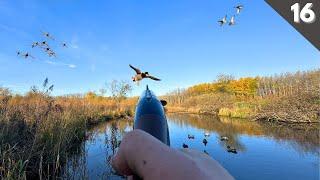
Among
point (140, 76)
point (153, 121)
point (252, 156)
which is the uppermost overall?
point (140, 76)

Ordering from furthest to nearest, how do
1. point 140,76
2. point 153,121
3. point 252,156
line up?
point 252,156
point 153,121
point 140,76


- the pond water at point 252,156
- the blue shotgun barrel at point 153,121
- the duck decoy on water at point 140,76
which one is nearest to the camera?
the duck decoy on water at point 140,76

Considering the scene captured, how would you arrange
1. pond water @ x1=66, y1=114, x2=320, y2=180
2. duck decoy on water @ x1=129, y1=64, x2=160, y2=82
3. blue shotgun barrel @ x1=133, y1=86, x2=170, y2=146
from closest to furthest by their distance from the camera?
duck decoy on water @ x1=129, y1=64, x2=160, y2=82
blue shotgun barrel @ x1=133, y1=86, x2=170, y2=146
pond water @ x1=66, y1=114, x2=320, y2=180

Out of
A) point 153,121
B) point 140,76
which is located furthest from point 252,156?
point 140,76

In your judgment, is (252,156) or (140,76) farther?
(252,156)

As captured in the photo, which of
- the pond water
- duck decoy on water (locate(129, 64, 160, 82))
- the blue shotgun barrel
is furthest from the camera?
the pond water

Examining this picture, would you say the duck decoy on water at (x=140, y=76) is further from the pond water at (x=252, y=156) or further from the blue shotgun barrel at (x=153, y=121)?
the pond water at (x=252, y=156)

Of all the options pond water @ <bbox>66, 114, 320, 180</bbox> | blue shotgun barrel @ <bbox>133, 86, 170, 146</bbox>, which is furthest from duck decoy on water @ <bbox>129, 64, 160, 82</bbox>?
pond water @ <bbox>66, 114, 320, 180</bbox>

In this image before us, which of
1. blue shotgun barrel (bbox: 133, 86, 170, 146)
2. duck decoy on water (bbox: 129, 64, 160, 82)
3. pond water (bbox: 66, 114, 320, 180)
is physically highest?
duck decoy on water (bbox: 129, 64, 160, 82)

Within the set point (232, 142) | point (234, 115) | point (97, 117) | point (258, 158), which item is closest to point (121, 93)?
point (234, 115)

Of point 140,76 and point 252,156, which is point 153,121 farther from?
point 252,156

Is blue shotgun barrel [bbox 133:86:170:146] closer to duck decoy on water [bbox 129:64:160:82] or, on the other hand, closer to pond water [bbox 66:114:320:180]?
duck decoy on water [bbox 129:64:160:82]

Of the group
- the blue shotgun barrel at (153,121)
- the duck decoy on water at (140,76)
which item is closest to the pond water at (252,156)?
the blue shotgun barrel at (153,121)

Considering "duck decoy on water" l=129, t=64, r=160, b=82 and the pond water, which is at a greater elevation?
"duck decoy on water" l=129, t=64, r=160, b=82
